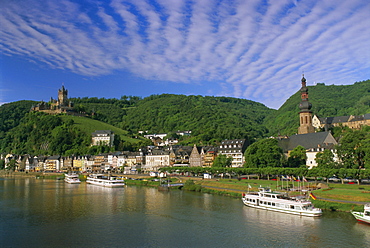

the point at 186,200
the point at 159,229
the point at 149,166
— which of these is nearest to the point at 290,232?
the point at 159,229

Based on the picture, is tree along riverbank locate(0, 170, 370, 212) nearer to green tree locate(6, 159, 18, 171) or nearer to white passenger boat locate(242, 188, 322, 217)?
white passenger boat locate(242, 188, 322, 217)

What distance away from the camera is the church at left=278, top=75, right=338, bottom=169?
94.4 metres

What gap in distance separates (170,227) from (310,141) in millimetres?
72842

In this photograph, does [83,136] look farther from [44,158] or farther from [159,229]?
[159,229]

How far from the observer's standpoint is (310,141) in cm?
10238

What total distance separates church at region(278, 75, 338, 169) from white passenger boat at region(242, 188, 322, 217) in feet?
133

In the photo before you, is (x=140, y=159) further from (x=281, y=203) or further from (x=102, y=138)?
(x=281, y=203)

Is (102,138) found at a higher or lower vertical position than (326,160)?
higher

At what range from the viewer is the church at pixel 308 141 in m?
94.4

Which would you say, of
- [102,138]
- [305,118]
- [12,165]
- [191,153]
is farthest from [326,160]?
[12,165]

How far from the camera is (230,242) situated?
35.5m

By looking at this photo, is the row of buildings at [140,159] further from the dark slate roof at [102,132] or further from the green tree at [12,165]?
the dark slate roof at [102,132]

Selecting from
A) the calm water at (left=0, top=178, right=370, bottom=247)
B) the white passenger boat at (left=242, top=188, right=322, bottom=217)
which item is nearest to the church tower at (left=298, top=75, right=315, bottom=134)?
the white passenger boat at (left=242, top=188, right=322, bottom=217)

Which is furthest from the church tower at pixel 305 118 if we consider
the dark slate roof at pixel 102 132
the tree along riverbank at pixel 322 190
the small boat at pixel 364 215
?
the dark slate roof at pixel 102 132
